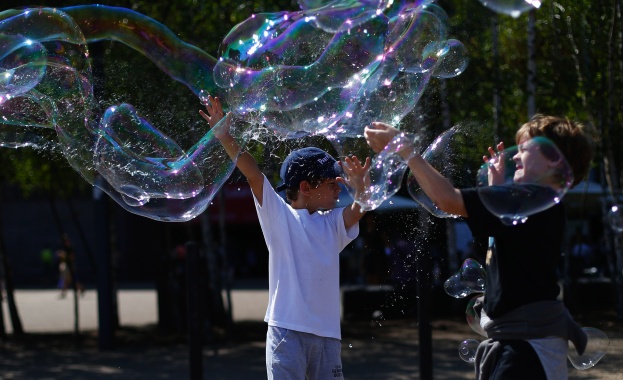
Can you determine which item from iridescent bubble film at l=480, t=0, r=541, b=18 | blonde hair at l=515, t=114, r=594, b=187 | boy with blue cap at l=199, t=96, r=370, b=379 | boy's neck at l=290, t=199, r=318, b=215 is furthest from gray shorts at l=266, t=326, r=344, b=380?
iridescent bubble film at l=480, t=0, r=541, b=18

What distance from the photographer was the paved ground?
9.27m

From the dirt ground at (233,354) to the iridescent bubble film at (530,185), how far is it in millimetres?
4667

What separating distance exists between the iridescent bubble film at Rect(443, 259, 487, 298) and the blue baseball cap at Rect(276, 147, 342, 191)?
90 cm

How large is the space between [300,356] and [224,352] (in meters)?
7.31

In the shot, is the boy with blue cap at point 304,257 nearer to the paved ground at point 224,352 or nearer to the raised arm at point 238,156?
the raised arm at point 238,156

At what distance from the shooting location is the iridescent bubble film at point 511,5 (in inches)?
166

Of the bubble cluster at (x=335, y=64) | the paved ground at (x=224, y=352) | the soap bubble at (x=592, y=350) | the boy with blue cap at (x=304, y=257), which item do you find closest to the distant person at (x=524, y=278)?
the soap bubble at (x=592, y=350)

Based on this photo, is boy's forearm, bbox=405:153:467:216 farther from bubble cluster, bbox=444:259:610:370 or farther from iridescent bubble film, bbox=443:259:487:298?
iridescent bubble film, bbox=443:259:487:298

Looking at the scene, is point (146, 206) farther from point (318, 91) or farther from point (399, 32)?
point (399, 32)

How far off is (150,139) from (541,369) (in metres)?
2.80

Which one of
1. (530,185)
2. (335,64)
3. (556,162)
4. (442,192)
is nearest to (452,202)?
(442,192)

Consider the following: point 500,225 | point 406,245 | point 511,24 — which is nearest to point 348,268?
point 511,24

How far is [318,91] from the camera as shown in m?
4.68

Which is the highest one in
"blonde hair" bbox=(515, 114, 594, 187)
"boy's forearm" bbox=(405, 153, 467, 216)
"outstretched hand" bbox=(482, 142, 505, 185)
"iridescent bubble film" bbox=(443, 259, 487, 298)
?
"blonde hair" bbox=(515, 114, 594, 187)
